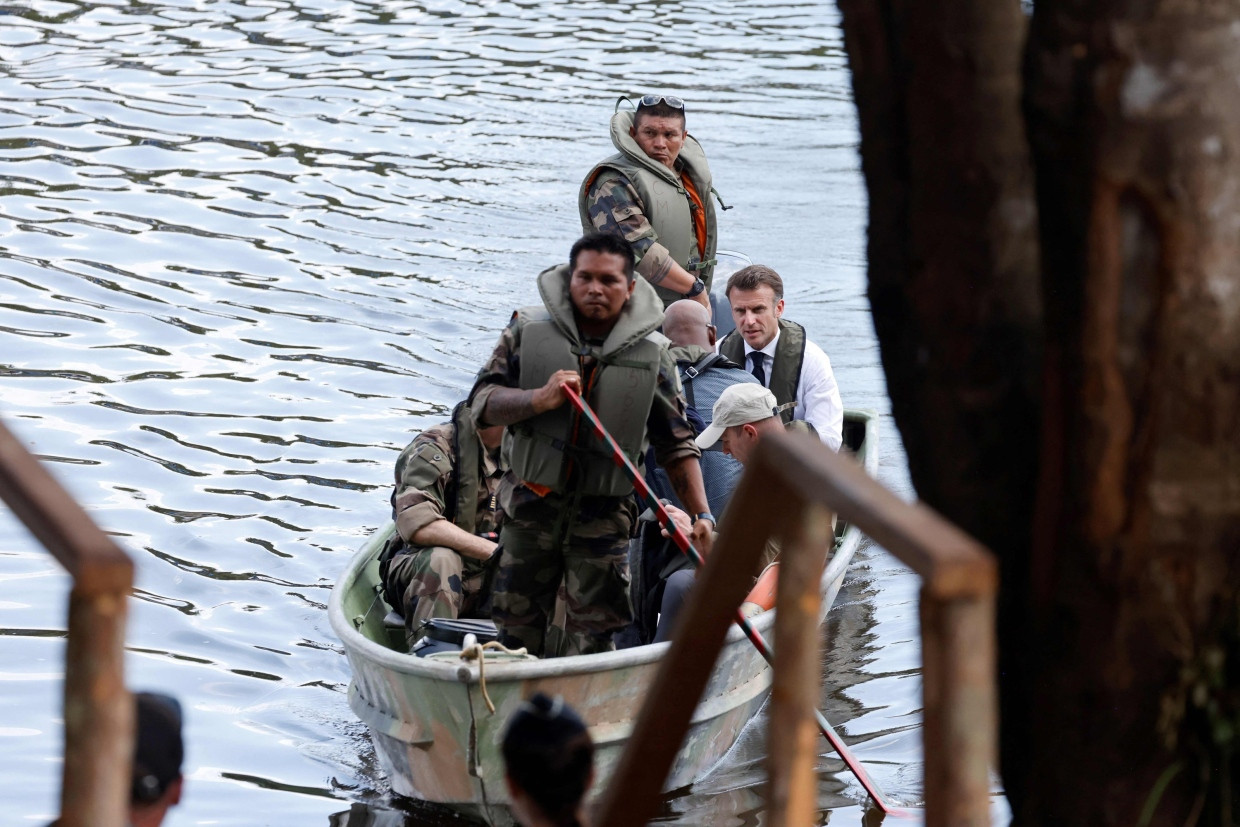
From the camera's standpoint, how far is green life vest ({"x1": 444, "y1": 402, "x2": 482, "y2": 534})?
6.77 meters

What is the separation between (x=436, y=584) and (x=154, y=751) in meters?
3.57

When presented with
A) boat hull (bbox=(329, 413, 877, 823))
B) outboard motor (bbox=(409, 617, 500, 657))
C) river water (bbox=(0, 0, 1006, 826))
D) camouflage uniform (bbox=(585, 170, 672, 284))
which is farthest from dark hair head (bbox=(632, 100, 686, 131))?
outboard motor (bbox=(409, 617, 500, 657))

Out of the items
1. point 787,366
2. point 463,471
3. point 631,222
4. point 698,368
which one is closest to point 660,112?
point 631,222

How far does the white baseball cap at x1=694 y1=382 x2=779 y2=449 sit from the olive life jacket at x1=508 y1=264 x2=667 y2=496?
1.01 meters

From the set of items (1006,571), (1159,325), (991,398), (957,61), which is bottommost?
(1006,571)

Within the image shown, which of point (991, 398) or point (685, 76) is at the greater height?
point (991, 398)

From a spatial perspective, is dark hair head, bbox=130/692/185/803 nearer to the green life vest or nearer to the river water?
the river water

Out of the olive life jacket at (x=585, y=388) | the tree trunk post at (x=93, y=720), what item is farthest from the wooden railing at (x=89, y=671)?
the olive life jacket at (x=585, y=388)

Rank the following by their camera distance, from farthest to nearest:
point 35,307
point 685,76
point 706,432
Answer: point 685,76 < point 35,307 < point 706,432

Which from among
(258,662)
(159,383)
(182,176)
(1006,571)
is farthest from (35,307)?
(1006,571)

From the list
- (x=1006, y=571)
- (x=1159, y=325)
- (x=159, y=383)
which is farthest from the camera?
(x=159, y=383)

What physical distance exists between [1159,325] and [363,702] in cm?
450

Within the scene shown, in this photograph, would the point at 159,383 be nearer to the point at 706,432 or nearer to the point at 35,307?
the point at 35,307

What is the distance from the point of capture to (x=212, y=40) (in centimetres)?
2173
